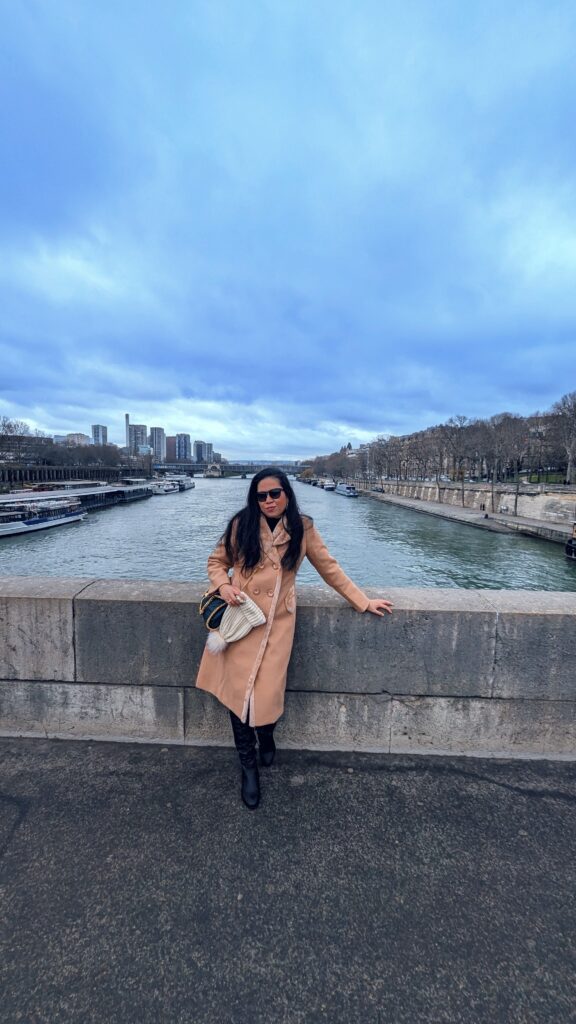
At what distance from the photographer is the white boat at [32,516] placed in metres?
40.6

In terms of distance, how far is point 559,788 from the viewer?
8.90ft

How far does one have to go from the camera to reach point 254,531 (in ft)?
8.88

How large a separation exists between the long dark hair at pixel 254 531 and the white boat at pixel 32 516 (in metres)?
43.3

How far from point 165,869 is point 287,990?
2.43 ft

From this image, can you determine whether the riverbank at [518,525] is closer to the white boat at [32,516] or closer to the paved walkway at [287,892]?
the paved walkway at [287,892]

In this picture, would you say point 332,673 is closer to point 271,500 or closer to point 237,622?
point 237,622

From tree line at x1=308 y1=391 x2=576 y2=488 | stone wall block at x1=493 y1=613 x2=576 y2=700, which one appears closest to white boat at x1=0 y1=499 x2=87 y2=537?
stone wall block at x1=493 y1=613 x2=576 y2=700

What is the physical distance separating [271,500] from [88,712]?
2.04m

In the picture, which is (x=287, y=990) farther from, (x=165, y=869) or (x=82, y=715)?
(x=82, y=715)

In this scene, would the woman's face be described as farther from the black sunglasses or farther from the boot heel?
the boot heel

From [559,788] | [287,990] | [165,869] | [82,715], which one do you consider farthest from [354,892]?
[82,715]

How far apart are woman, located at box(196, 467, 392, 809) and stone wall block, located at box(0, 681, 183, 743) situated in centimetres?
70

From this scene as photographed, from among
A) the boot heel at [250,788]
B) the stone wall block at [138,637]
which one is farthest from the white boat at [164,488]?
the boot heel at [250,788]

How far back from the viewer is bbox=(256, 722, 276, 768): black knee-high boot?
2.91 m
